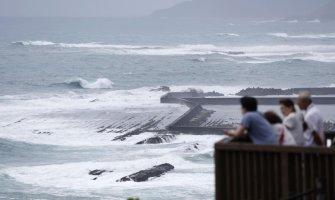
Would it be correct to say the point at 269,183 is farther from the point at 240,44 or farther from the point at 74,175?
the point at 240,44

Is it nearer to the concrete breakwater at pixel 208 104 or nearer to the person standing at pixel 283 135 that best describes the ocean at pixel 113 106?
Result: the concrete breakwater at pixel 208 104

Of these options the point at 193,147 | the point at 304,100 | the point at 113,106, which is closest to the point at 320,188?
the point at 304,100

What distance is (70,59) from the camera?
322 ft

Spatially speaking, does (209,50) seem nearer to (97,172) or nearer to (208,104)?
(208,104)

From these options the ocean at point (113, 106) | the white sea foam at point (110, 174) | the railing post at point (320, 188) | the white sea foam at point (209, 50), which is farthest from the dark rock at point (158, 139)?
the white sea foam at point (209, 50)

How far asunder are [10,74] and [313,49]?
41.6 m

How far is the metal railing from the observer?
8969 millimetres

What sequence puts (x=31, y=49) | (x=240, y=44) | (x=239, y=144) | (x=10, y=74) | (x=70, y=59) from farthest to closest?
(x=240, y=44), (x=31, y=49), (x=70, y=59), (x=10, y=74), (x=239, y=144)

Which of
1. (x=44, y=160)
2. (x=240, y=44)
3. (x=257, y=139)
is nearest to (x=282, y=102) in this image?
(x=257, y=139)

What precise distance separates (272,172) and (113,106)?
131 ft

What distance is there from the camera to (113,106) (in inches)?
1918

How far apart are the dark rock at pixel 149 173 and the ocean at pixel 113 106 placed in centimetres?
35

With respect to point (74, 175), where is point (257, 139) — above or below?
above

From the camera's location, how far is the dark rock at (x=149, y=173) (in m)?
25.7
